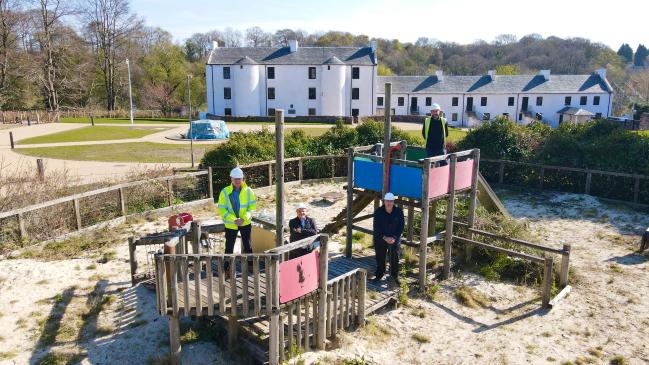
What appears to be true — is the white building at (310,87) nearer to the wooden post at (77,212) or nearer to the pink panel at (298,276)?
the wooden post at (77,212)

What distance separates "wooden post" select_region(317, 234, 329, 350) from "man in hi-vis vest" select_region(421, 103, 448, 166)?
4.92 m

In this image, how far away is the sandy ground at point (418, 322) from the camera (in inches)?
280

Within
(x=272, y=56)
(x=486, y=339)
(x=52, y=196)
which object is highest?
(x=272, y=56)

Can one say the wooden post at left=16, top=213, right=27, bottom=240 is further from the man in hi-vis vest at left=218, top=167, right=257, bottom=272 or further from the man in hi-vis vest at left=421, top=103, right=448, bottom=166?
the man in hi-vis vest at left=421, top=103, right=448, bottom=166

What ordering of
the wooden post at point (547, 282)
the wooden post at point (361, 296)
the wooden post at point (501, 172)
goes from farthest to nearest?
the wooden post at point (501, 172) → the wooden post at point (547, 282) → the wooden post at point (361, 296)

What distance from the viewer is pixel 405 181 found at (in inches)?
373

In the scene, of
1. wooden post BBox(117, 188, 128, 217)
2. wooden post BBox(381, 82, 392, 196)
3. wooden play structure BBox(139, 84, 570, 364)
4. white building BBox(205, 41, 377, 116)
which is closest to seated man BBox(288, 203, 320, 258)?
wooden play structure BBox(139, 84, 570, 364)

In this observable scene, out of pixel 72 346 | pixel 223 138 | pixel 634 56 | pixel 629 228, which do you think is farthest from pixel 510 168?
pixel 634 56

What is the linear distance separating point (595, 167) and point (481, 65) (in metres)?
92.7

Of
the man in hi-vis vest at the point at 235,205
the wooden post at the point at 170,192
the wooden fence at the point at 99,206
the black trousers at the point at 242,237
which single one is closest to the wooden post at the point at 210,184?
the wooden fence at the point at 99,206

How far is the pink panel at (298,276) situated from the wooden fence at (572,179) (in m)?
13.1

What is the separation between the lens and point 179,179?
1474 cm

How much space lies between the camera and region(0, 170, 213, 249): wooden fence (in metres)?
10.9

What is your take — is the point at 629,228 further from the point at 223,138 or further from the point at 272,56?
the point at 272,56
